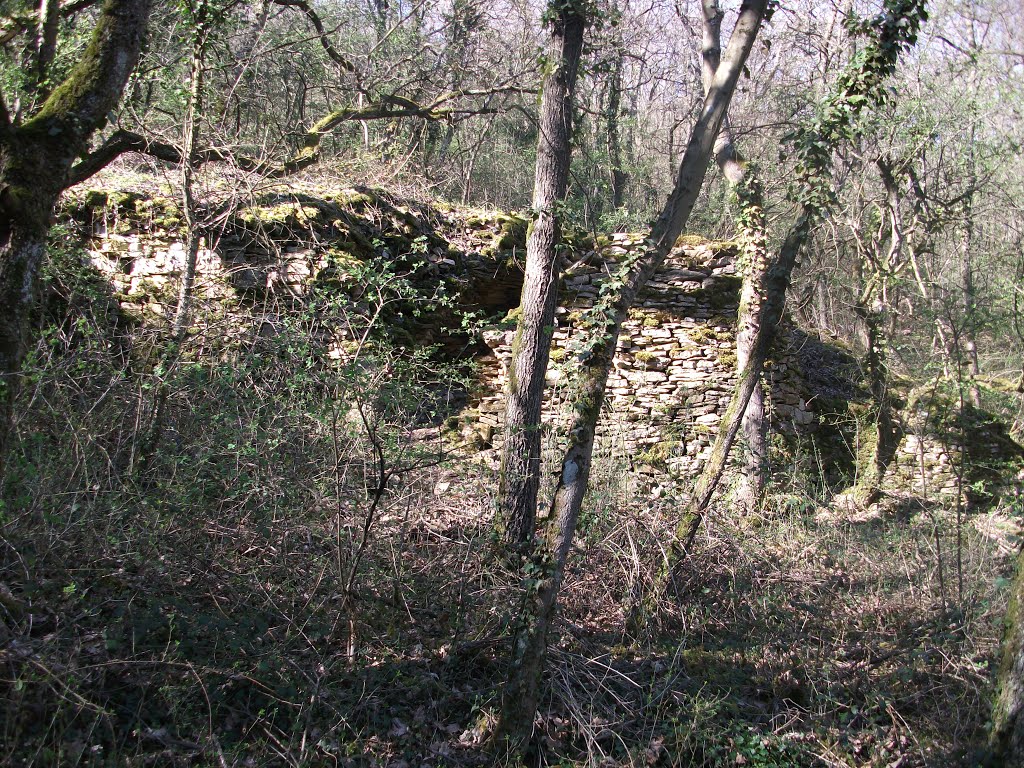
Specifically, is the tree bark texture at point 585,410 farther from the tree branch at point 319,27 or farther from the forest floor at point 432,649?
the tree branch at point 319,27

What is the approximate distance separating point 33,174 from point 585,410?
10.1 feet

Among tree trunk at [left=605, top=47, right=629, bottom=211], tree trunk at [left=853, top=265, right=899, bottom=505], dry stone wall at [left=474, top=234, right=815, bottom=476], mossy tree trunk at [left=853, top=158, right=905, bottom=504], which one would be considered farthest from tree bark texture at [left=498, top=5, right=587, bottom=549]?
tree trunk at [left=605, top=47, right=629, bottom=211]

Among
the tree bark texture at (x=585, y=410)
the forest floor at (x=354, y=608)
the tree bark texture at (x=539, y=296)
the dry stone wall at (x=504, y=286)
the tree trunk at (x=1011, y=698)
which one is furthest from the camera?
the dry stone wall at (x=504, y=286)

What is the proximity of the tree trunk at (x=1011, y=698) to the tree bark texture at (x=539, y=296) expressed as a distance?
3017 millimetres

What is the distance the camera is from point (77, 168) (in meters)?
4.43

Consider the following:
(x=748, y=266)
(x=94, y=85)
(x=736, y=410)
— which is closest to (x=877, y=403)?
(x=748, y=266)

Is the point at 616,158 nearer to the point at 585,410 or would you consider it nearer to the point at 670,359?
the point at 670,359

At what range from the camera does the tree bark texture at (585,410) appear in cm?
366

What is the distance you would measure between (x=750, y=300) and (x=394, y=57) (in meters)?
8.51

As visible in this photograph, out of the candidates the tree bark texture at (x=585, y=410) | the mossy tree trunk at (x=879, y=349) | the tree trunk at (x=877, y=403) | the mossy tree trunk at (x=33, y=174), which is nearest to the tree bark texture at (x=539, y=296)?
the tree bark texture at (x=585, y=410)

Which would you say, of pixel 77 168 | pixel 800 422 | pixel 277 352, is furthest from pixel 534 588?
pixel 800 422

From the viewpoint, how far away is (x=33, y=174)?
3176 mm

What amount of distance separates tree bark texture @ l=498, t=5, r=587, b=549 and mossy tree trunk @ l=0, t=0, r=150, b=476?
305 centimetres

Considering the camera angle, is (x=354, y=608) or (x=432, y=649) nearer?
(x=354, y=608)
